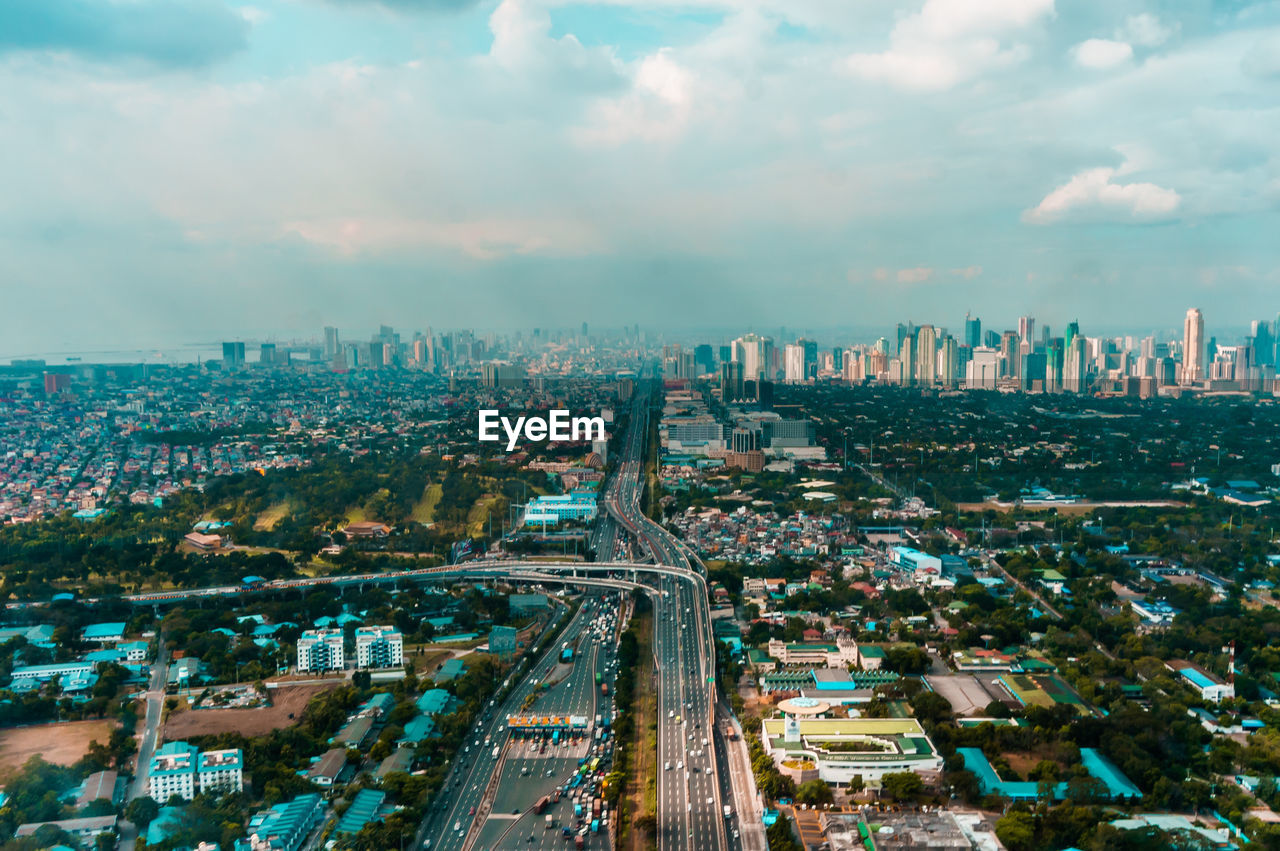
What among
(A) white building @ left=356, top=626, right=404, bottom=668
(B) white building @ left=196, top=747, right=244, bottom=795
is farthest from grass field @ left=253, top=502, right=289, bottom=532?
(B) white building @ left=196, top=747, right=244, bottom=795

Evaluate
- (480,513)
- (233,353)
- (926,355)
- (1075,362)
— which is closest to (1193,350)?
(1075,362)

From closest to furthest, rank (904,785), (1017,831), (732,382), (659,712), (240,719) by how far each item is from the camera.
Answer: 1. (1017,831)
2. (904,785)
3. (240,719)
4. (659,712)
5. (732,382)

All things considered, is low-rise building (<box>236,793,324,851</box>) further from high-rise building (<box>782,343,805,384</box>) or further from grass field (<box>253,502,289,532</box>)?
high-rise building (<box>782,343,805,384</box>)

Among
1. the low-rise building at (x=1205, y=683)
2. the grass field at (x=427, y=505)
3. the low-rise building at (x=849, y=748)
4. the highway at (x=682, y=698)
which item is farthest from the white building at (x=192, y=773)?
the grass field at (x=427, y=505)

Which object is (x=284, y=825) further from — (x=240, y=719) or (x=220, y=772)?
(x=240, y=719)

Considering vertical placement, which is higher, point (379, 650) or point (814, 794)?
point (379, 650)

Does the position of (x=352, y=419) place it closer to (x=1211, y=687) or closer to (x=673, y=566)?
(x=673, y=566)

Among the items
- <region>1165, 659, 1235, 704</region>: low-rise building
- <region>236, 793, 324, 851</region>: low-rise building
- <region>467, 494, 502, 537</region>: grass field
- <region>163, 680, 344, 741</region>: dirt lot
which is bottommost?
<region>163, 680, 344, 741</region>: dirt lot
